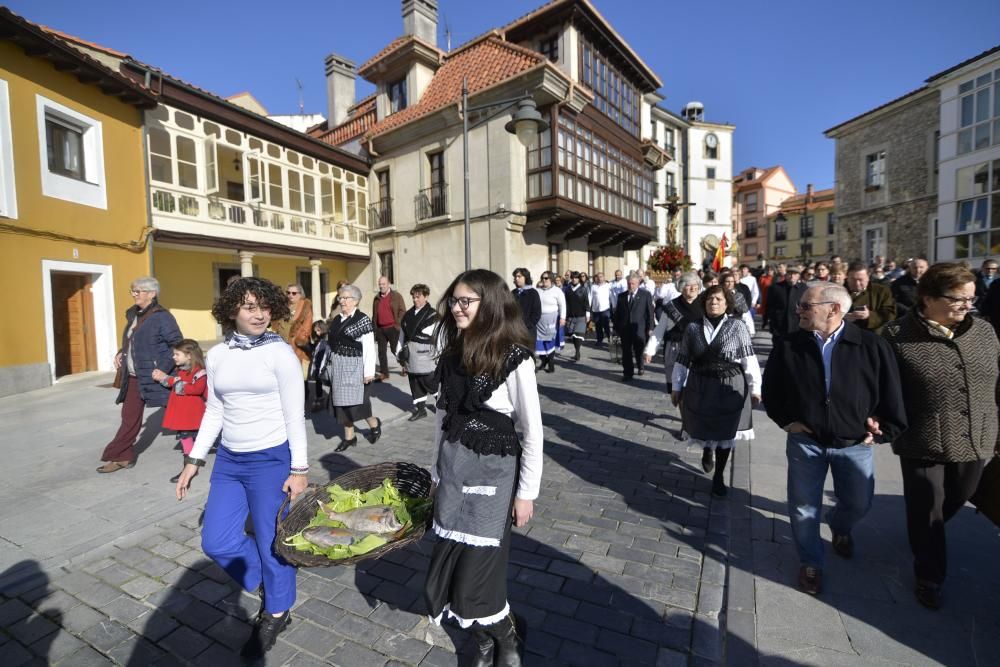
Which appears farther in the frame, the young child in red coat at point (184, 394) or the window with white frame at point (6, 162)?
the window with white frame at point (6, 162)

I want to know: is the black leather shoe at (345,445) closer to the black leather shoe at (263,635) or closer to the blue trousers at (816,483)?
the black leather shoe at (263,635)

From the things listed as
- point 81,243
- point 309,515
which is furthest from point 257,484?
point 81,243

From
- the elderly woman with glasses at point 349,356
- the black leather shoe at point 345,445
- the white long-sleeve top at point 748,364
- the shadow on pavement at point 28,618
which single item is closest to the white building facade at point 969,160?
the white long-sleeve top at point 748,364

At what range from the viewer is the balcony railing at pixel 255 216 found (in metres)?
13.7

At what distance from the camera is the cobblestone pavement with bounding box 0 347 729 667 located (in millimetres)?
2553

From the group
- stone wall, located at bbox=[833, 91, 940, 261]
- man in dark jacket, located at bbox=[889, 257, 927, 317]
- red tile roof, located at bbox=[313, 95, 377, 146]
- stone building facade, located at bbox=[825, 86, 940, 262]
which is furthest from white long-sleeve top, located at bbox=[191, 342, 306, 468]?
stone wall, located at bbox=[833, 91, 940, 261]

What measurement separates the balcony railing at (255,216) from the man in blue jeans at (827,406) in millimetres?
15722

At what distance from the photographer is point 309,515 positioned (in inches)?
111

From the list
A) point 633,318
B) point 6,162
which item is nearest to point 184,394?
point 633,318

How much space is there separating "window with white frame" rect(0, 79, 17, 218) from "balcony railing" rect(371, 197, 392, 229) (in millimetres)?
12039

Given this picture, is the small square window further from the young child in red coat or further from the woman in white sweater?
the woman in white sweater

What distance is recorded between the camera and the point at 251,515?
105 inches

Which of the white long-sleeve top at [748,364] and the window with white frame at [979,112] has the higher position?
the window with white frame at [979,112]

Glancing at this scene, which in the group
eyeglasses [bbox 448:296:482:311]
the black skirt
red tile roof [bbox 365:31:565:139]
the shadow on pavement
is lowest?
the shadow on pavement
